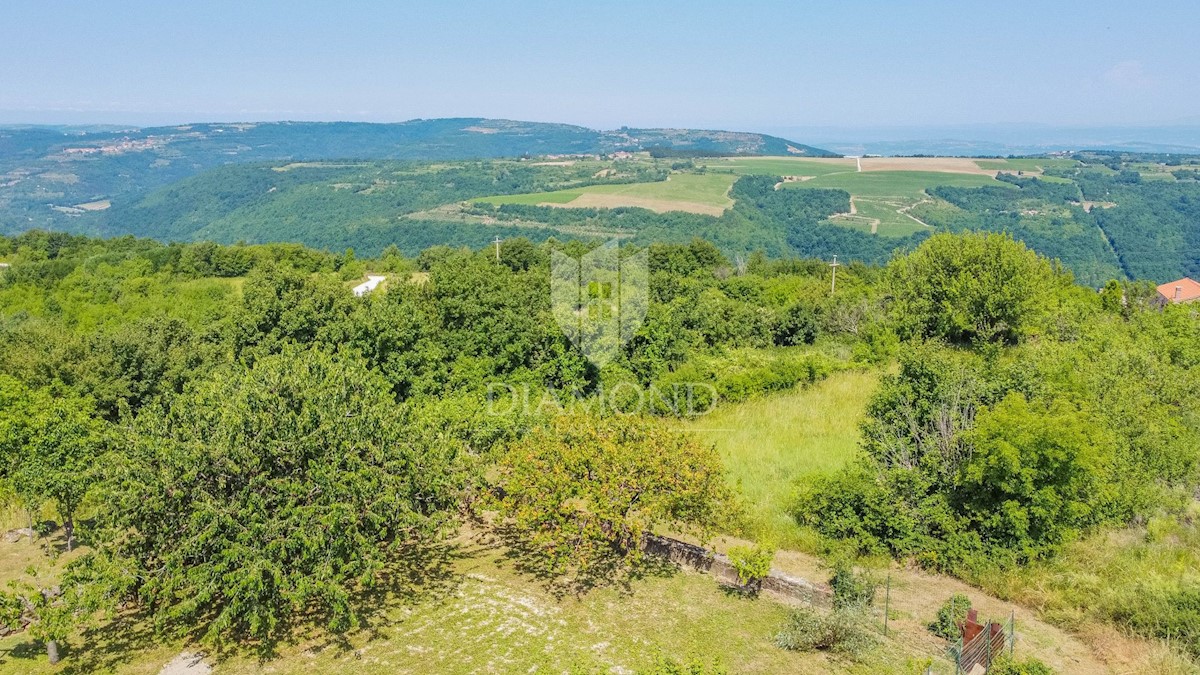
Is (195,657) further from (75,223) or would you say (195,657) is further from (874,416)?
(75,223)

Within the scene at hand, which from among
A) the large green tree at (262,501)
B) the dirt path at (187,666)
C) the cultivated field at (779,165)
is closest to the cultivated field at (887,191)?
the cultivated field at (779,165)

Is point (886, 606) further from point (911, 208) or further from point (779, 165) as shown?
point (779, 165)

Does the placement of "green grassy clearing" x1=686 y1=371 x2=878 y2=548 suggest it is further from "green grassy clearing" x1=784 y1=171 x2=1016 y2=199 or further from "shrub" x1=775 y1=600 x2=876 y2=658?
"green grassy clearing" x1=784 y1=171 x2=1016 y2=199

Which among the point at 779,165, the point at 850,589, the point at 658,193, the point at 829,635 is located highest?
the point at 779,165

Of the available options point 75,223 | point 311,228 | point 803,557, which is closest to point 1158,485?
point 803,557

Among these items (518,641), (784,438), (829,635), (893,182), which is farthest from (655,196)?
(518,641)

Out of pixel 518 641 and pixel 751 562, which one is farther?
pixel 751 562

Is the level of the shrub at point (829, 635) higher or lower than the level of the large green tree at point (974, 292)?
lower

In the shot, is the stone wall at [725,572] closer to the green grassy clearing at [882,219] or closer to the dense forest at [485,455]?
the dense forest at [485,455]
